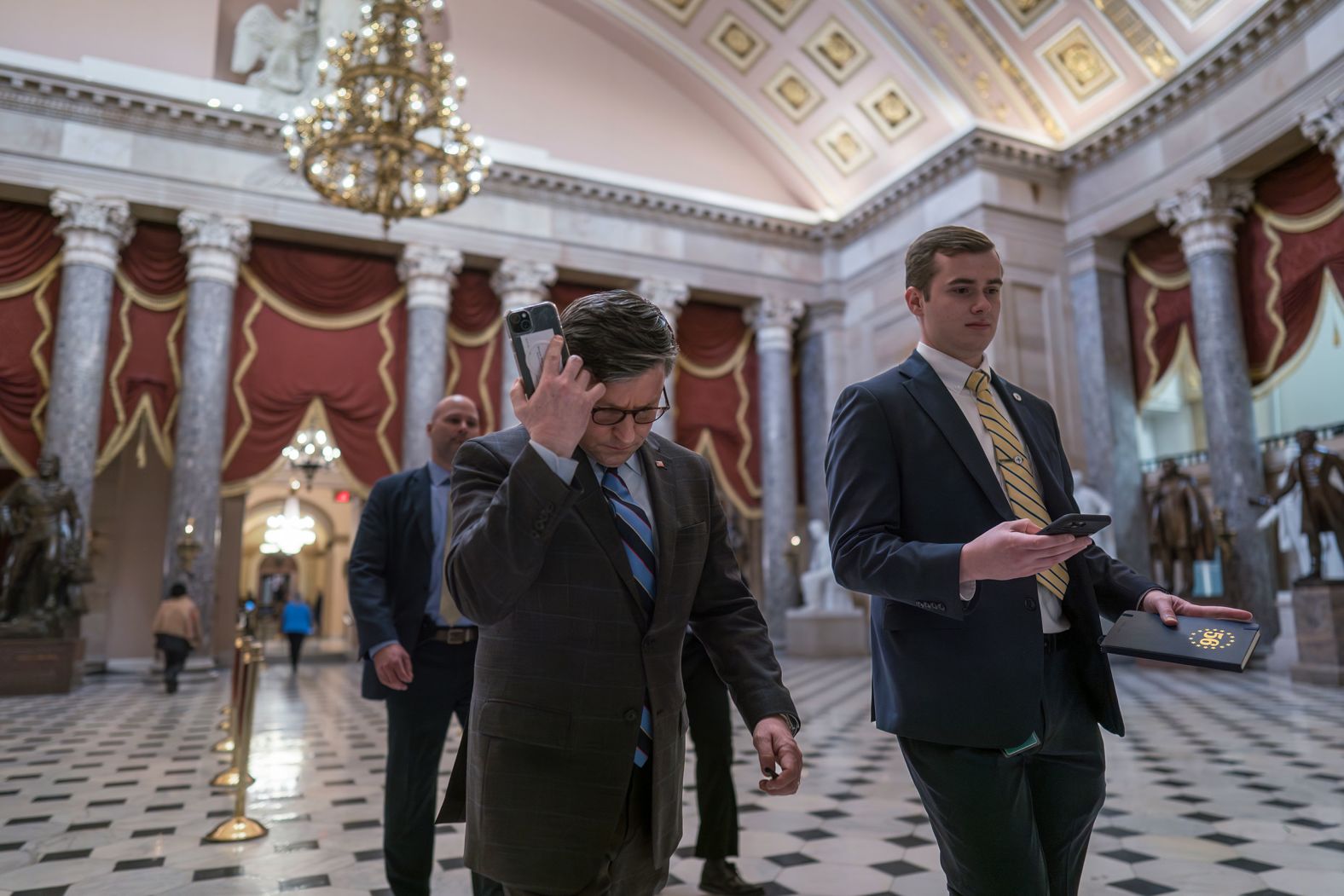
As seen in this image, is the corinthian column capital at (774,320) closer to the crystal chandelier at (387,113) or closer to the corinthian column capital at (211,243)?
the crystal chandelier at (387,113)

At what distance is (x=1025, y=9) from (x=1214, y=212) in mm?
4435

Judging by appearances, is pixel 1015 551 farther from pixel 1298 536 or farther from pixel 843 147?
pixel 843 147

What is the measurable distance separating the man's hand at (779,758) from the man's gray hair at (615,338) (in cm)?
63

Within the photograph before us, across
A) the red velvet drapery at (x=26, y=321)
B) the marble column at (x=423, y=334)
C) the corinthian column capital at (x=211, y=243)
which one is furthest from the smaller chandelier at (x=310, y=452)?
the red velvet drapery at (x=26, y=321)

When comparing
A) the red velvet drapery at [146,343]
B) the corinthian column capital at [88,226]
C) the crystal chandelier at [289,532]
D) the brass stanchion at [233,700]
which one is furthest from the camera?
the crystal chandelier at [289,532]

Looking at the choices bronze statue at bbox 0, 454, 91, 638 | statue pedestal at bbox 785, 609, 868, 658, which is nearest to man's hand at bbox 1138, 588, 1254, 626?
bronze statue at bbox 0, 454, 91, 638

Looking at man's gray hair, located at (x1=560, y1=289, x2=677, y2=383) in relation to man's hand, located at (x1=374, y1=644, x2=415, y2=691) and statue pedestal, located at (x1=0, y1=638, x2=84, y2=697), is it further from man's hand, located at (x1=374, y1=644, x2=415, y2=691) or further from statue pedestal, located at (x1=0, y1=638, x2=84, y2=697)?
statue pedestal, located at (x1=0, y1=638, x2=84, y2=697)

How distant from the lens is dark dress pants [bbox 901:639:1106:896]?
1667mm

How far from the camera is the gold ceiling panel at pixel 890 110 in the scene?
A: 1630 centimetres

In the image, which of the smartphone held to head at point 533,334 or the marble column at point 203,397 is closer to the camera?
the smartphone held to head at point 533,334

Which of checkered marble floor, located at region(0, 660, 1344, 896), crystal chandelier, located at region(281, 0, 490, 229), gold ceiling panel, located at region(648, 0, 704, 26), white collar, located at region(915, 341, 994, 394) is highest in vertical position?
gold ceiling panel, located at region(648, 0, 704, 26)

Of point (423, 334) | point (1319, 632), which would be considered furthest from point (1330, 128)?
point (423, 334)

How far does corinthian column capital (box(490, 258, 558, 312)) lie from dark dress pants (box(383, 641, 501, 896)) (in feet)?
42.8

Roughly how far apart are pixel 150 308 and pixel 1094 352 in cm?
1454
